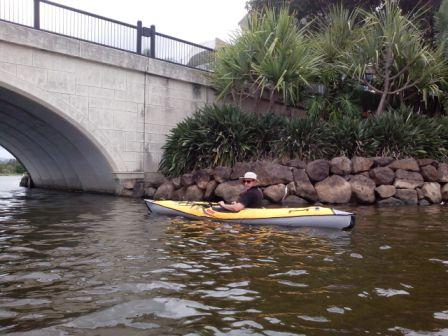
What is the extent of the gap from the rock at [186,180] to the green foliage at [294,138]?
0.58 m

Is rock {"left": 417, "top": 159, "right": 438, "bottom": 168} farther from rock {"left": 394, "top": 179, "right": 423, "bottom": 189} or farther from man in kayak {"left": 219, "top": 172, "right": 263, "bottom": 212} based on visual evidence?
man in kayak {"left": 219, "top": 172, "right": 263, "bottom": 212}

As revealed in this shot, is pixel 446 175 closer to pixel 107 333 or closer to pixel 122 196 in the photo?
pixel 122 196

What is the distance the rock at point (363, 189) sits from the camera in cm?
1208

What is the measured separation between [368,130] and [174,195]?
559 centimetres

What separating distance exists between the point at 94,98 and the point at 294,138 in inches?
221

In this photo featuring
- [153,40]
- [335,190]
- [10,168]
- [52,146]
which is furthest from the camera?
[10,168]

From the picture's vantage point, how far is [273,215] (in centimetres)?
798

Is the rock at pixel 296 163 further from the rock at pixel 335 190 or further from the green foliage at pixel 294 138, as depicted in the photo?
the rock at pixel 335 190

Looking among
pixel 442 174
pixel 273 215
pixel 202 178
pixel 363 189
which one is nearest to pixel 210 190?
pixel 202 178

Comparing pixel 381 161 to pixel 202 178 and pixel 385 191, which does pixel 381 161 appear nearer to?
pixel 385 191

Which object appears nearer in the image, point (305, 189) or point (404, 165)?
point (305, 189)

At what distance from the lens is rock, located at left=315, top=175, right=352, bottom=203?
12000 millimetres

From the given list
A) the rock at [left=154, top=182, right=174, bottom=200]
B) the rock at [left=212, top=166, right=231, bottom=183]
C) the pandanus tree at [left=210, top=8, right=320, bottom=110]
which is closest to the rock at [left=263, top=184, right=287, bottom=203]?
the rock at [left=212, top=166, right=231, bottom=183]

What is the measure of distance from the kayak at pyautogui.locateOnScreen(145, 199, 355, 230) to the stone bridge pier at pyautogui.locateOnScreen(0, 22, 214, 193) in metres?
5.14
